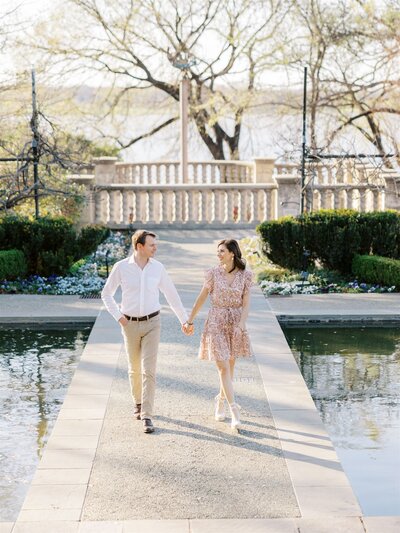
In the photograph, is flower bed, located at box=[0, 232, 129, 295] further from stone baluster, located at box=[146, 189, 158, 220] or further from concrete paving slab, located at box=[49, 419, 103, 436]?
concrete paving slab, located at box=[49, 419, 103, 436]

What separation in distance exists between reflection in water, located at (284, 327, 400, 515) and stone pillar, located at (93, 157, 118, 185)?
15.2 meters

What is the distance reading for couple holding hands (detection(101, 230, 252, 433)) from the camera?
29.6 feet

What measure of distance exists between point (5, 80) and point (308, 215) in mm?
13033

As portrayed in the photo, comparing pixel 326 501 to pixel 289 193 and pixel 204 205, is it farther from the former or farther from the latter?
pixel 204 205

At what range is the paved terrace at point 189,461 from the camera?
689 cm

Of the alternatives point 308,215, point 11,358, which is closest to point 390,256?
point 308,215

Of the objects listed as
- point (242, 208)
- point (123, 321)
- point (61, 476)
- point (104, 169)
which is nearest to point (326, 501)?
point (61, 476)

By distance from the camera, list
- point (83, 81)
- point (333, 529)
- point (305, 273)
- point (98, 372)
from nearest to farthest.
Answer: point (333, 529), point (98, 372), point (305, 273), point (83, 81)

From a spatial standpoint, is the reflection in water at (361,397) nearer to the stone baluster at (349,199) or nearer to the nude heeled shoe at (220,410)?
the nude heeled shoe at (220,410)

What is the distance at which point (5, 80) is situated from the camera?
28422mm

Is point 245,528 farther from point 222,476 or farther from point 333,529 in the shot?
point 222,476

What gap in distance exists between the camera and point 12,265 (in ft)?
58.1

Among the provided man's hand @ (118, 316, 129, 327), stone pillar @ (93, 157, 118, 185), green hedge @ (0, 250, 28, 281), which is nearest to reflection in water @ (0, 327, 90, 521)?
man's hand @ (118, 316, 129, 327)

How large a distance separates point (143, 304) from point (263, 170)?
2018 cm
